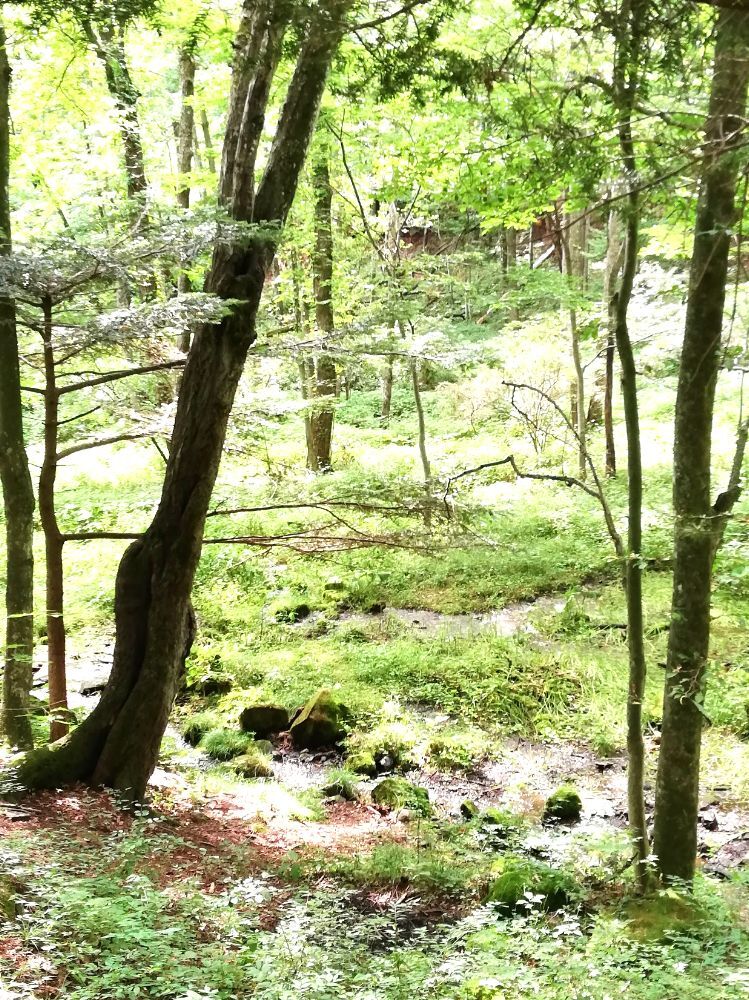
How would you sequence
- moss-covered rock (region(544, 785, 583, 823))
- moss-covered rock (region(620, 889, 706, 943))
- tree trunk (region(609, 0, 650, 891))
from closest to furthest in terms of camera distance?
moss-covered rock (region(620, 889, 706, 943)) → tree trunk (region(609, 0, 650, 891)) → moss-covered rock (region(544, 785, 583, 823))

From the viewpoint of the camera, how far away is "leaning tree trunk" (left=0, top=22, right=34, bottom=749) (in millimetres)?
5406

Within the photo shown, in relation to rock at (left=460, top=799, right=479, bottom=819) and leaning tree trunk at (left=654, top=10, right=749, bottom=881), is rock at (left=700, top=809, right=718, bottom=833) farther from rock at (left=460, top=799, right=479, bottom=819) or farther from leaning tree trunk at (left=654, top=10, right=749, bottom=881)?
rock at (left=460, top=799, right=479, bottom=819)

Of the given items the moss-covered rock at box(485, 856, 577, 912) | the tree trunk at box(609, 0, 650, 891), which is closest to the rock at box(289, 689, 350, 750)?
the moss-covered rock at box(485, 856, 577, 912)

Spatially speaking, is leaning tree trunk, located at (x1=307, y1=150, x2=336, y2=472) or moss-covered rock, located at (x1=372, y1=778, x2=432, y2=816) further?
leaning tree trunk, located at (x1=307, y1=150, x2=336, y2=472)

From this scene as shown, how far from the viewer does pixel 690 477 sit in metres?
4.17

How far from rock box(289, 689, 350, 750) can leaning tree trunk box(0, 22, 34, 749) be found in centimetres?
271

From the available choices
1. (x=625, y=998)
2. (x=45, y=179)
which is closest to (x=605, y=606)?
(x=625, y=998)

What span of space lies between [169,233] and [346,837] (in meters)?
4.62

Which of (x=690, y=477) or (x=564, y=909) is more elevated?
(x=690, y=477)

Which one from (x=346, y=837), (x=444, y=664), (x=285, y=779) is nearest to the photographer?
(x=346, y=837)

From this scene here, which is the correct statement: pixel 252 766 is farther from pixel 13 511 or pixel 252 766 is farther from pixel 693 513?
pixel 693 513

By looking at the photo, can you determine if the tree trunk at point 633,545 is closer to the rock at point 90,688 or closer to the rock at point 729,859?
the rock at point 729,859

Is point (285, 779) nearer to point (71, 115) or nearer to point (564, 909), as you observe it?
point (564, 909)

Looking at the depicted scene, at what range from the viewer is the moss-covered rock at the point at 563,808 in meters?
5.77
